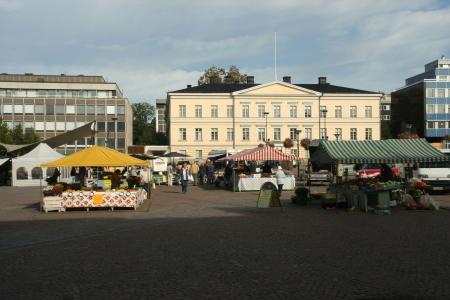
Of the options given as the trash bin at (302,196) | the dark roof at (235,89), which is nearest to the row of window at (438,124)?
the dark roof at (235,89)

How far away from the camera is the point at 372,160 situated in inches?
867

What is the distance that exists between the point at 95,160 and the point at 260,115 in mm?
64559

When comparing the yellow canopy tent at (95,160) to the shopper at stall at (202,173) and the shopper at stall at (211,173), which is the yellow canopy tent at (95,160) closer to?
the shopper at stall at (211,173)

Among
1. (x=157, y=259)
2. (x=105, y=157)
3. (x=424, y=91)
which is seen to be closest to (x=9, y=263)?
(x=157, y=259)

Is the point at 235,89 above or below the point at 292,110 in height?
above

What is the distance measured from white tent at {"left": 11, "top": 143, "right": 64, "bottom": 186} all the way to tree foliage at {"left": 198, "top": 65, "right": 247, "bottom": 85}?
50469 mm

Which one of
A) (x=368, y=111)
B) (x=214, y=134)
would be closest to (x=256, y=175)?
(x=214, y=134)

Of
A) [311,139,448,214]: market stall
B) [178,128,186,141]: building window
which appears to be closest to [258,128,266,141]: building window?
[178,128,186,141]: building window

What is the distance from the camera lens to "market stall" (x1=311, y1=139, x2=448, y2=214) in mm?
19672

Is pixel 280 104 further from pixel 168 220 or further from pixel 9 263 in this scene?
pixel 9 263

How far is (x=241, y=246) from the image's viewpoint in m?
11.9

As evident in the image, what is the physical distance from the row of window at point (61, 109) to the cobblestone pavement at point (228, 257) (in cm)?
8032

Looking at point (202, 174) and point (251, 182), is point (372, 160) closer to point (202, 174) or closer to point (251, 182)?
point (251, 182)

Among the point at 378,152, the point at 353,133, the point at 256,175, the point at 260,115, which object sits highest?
the point at 260,115
